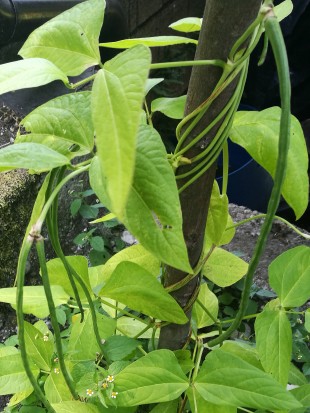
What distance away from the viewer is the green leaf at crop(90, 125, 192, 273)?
276 millimetres

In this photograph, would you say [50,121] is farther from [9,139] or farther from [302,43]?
[302,43]

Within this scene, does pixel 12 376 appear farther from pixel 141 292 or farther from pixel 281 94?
pixel 281 94

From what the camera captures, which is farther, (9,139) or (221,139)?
(9,139)

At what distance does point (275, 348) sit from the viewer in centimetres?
42

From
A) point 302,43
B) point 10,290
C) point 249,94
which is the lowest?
point 249,94

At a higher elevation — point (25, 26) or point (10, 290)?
point (25, 26)

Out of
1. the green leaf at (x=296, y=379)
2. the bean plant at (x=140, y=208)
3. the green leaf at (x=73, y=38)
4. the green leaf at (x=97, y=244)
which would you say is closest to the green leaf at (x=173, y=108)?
the bean plant at (x=140, y=208)

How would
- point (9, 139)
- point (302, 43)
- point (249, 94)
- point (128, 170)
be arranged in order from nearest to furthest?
point (128, 170) < point (9, 139) < point (302, 43) < point (249, 94)

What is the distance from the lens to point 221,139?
13.7 inches

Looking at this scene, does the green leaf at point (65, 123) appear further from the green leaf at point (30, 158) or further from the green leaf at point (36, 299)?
the green leaf at point (36, 299)

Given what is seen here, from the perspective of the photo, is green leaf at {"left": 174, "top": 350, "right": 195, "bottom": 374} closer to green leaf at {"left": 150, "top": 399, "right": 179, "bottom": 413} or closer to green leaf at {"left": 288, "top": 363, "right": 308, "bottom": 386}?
green leaf at {"left": 150, "top": 399, "right": 179, "bottom": 413}

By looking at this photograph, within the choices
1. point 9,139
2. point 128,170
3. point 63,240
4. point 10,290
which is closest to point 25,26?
point 9,139

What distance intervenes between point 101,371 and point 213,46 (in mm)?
294

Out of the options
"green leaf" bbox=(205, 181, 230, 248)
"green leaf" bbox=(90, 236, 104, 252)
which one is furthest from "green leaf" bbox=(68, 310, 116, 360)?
"green leaf" bbox=(90, 236, 104, 252)
